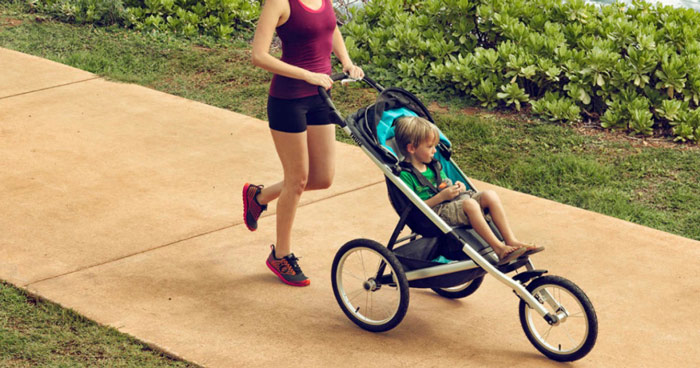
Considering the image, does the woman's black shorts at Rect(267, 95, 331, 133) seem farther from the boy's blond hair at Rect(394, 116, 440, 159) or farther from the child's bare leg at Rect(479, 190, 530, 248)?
the child's bare leg at Rect(479, 190, 530, 248)

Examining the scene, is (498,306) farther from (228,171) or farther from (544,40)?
(544,40)

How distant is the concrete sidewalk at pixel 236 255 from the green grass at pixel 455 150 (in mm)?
252

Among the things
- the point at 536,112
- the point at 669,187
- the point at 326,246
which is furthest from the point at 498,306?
the point at 536,112

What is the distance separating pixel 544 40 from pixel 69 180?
4187 millimetres

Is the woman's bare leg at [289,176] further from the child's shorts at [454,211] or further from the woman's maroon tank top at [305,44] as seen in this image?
the child's shorts at [454,211]

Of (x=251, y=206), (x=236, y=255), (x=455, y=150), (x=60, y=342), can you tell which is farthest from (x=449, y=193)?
(x=455, y=150)

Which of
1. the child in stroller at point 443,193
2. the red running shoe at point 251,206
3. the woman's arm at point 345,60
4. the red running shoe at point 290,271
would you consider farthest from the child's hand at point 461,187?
the red running shoe at point 251,206

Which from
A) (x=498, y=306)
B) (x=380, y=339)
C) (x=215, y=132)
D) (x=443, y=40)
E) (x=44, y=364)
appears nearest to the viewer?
(x=44, y=364)

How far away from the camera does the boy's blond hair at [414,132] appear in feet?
16.3

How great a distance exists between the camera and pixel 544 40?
846 cm

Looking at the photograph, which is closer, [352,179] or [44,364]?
[44,364]

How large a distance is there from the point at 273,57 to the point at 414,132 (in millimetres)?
818

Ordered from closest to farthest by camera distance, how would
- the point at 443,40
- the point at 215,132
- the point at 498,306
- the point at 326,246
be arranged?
the point at 498,306 → the point at 326,246 → the point at 215,132 → the point at 443,40

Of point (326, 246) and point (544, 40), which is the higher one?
point (544, 40)
